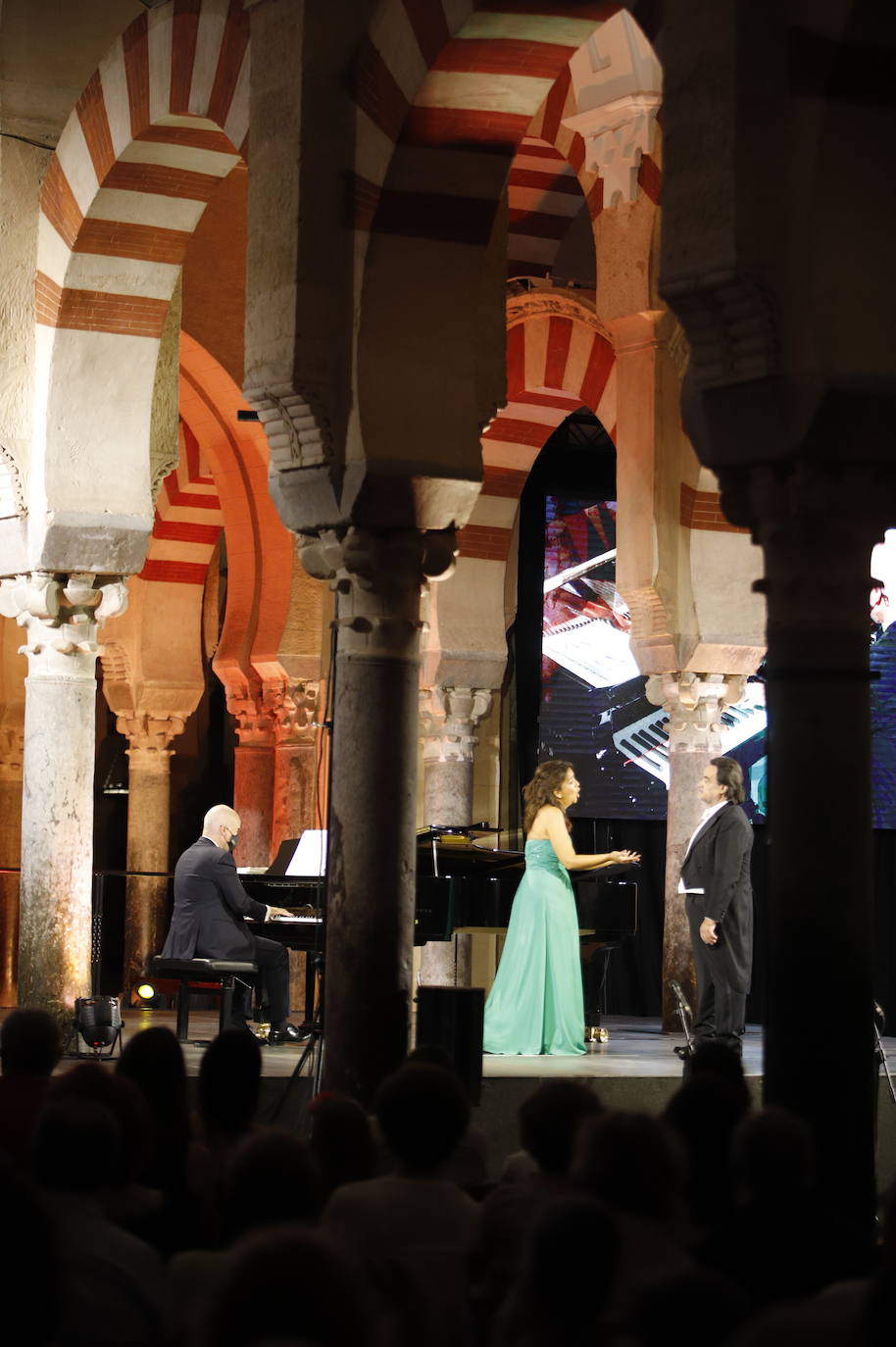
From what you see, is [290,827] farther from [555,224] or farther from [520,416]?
[555,224]

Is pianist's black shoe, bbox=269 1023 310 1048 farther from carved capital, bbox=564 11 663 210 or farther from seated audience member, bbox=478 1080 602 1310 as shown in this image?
seated audience member, bbox=478 1080 602 1310

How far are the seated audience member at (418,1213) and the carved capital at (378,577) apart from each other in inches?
136

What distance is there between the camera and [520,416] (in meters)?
13.6

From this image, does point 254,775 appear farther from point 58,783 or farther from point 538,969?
point 538,969

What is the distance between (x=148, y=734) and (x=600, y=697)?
11.8ft

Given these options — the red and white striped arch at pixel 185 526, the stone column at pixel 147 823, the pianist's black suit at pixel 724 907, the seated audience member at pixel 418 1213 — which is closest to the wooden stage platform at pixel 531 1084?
the pianist's black suit at pixel 724 907

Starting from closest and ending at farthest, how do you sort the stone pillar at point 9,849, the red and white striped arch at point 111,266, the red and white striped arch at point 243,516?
the red and white striped arch at point 111,266
the red and white striped arch at point 243,516
the stone pillar at point 9,849

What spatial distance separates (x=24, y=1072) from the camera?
4508 mm

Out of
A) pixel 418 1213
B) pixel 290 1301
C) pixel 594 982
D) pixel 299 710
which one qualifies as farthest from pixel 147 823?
pixel 290 1301

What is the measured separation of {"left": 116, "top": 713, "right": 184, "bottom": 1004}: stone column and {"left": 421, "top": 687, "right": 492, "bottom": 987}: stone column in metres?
2.71

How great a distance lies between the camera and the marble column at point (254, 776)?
47.6ft

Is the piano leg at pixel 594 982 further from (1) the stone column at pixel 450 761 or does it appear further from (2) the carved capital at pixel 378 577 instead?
(2) the carved capital at pixel 378 577

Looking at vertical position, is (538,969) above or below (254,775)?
below

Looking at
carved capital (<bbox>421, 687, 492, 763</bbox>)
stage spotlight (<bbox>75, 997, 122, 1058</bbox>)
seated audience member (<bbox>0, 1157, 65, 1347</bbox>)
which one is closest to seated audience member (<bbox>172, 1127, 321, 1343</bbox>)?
seated audience member (<bbox>0, 1157, 65, 1347</bbox>)
